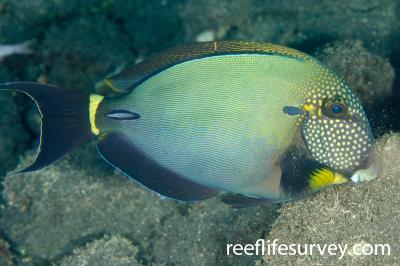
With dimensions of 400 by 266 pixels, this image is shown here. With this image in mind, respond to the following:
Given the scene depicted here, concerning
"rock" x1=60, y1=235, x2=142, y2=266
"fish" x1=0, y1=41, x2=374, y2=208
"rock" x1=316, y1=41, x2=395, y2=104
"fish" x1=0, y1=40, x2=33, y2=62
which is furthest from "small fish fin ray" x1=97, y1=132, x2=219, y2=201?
"fish" x1=0, y1=40, x2=33, y2=62

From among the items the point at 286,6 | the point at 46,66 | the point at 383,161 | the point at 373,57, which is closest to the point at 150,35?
the point at 46,66

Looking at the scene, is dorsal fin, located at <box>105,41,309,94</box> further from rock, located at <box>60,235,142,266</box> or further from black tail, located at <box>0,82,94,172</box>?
Result: rock, located at <box>60,235,142,266</box>

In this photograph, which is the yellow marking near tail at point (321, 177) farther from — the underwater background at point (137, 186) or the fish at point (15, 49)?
the fish at point (15, 49)

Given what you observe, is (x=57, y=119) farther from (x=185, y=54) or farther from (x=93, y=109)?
(x=185, y=54)

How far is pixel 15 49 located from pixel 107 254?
3.40 meters

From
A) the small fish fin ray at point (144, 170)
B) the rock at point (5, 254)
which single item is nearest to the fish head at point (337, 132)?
the small fish fin ray at point (144, 170)

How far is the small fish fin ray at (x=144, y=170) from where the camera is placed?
8.99 feet

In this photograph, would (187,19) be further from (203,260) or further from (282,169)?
(282,169)

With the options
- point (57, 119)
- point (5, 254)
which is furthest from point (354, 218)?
point (5, 254)

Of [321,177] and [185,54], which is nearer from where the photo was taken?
[321,177]

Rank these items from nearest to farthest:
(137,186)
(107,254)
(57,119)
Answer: (57,119) < (107,254) < (137,186)

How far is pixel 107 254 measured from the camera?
3852 millimetres

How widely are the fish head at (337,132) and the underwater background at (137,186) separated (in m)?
0.35

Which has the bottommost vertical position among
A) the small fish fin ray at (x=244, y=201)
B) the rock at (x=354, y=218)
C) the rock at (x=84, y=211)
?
the rock at (x=84, y=211)
